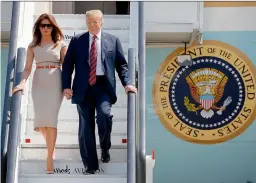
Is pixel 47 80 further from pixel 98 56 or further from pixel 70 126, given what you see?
pixel 70 126

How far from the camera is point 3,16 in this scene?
518 centimetres

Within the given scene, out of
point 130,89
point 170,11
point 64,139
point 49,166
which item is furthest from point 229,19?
point 49,166

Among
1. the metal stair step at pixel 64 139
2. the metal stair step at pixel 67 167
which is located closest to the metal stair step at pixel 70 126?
the metal stair step at pixel 64 139

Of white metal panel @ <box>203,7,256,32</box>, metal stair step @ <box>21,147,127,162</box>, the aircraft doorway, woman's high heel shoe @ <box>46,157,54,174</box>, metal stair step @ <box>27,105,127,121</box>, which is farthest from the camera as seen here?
the aircraft doorway

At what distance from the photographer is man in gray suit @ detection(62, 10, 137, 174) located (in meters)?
3.67

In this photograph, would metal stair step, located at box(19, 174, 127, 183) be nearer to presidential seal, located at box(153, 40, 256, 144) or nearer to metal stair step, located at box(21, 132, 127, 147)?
metal stair step, located at box(21, 132, 127, 147)

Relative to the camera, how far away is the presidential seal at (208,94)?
5566mm

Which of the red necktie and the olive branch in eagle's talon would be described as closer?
the red necktie

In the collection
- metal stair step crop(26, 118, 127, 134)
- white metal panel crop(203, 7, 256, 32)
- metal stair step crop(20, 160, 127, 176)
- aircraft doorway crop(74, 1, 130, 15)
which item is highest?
aircraft doorway crop(74, 1, 130, 15)

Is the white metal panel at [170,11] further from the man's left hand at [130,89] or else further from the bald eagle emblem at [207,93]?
the man's left hand at [130,89]

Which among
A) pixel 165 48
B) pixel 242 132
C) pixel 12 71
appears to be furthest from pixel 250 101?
pixel 12 71

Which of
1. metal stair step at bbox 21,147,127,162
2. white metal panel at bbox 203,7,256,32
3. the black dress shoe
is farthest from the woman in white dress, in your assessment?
white metal panel at bbox 203,7,256,32

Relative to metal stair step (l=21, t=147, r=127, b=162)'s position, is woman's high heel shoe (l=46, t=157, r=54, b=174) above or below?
below

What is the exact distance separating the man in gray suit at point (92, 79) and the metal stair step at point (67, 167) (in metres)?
0.14
